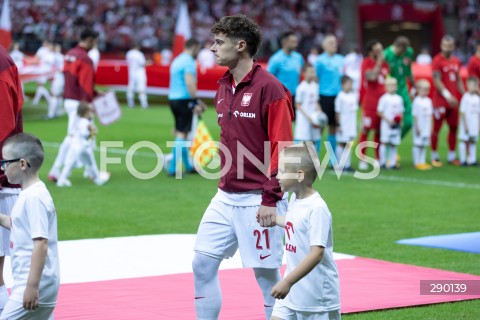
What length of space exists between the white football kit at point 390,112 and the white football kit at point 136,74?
1555cm

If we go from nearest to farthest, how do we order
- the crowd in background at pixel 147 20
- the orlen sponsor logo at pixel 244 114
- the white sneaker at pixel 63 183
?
the orlen sponsor logo at pixel 244 114 < the white sneaker at pixel 63 183 < the crowd in background at pixel 147 20

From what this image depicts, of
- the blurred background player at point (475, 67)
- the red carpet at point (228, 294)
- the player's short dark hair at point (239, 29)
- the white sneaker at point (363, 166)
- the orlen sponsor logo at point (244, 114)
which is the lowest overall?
the white sneaker at point (363, 166)

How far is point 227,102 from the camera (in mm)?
6438

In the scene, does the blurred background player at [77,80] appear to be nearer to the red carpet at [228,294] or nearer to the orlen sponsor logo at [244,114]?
the red carpet at [228,294]

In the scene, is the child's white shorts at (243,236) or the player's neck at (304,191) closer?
the player's neck at (304,191)

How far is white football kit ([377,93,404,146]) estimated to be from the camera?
16922 millimetres

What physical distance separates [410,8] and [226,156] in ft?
138

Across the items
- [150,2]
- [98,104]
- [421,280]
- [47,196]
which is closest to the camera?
[47,196]

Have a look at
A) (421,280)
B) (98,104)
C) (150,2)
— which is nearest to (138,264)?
(421,280)

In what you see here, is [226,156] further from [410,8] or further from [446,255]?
[410,8]

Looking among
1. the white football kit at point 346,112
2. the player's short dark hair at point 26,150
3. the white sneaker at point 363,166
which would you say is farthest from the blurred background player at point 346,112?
the player's short dark hair at point 26,150

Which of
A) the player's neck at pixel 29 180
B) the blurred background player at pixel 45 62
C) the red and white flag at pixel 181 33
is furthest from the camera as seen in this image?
the blurred background player at pixel 45 62

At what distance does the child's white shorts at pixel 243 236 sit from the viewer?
6.31m

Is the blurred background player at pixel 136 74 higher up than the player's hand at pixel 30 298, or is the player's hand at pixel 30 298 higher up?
the player's hand at pixel 30 298
